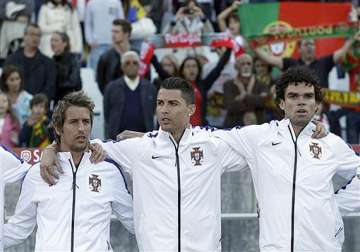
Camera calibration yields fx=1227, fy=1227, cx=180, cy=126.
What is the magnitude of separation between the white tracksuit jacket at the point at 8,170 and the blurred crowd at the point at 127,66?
4862mm

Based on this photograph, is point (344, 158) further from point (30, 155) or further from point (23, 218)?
point (30, 155)

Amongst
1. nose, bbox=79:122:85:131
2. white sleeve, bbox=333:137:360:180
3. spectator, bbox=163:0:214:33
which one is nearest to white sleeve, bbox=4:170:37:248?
nose, bbox=79:122:85:131

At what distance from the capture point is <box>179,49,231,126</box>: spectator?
15938 millimetres

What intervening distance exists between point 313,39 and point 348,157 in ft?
24.8

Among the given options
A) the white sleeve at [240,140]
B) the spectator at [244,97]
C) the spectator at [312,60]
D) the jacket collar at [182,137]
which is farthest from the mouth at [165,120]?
the spectator at [312,60]

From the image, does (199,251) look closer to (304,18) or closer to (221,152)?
(221,152)

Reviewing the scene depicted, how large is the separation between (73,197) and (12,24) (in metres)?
9.14

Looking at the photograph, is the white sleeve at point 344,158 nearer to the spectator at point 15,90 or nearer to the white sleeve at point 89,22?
the spectator at point 15,90

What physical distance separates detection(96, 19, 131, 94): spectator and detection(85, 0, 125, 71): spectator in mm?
1467

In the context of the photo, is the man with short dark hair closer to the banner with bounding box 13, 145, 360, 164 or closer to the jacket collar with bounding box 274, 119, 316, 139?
the jacket collar with bounding box 274, 119, 316, 139

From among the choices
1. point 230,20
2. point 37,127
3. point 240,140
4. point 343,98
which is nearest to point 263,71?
point 343,98

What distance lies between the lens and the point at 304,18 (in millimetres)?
18484

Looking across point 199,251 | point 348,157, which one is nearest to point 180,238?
point 199,251

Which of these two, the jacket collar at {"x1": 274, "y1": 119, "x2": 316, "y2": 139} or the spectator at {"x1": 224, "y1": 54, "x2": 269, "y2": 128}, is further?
the spectator at {"x1": 224, "y1": 54, "x2": 269, "y2": 128}
